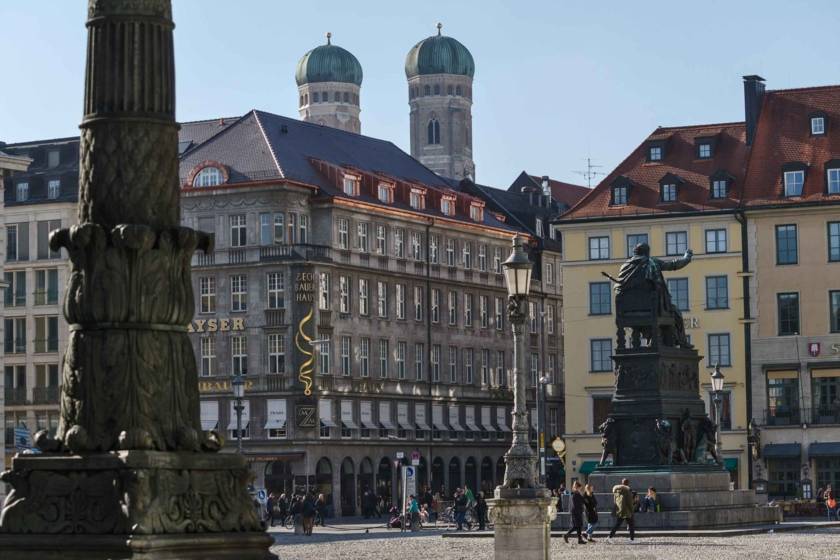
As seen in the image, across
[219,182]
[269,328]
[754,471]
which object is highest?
[219,182]

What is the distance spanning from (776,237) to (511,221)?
3177 cm

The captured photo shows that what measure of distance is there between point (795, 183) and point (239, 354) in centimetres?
2693

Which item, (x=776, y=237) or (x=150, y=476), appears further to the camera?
(x=776, y=237)

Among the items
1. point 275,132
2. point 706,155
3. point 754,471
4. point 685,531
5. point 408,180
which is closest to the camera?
point 685,531

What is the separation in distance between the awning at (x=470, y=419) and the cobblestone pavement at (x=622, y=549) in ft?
174

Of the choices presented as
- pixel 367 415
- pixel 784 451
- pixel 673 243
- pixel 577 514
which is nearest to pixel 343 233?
pixel 367 415

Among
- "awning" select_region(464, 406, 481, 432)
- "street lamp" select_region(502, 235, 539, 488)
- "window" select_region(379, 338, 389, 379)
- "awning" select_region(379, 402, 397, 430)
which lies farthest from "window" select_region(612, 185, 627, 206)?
"street lamp" select_region(502, 235, 539, 488)

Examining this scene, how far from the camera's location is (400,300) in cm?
10369

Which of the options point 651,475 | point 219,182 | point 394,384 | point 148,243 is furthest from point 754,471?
point 148,243

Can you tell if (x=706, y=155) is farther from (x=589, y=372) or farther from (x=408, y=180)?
(x=408, y=180)

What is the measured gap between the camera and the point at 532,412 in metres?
115

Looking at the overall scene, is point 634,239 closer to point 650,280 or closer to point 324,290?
point 324,290

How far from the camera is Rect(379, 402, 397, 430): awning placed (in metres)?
99.9

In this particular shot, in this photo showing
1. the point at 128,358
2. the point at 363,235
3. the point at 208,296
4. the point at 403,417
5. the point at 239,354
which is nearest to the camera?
the point at 128,358
